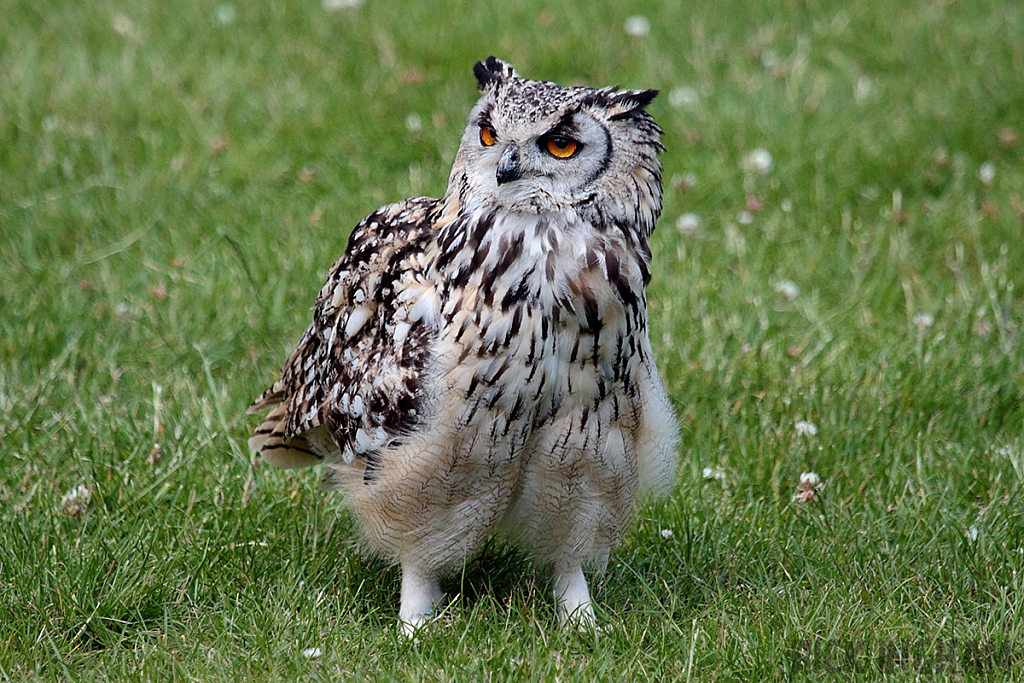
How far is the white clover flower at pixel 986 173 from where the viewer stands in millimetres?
5930

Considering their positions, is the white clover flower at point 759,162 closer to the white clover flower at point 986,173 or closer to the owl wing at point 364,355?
the white clover flower at point 986,173

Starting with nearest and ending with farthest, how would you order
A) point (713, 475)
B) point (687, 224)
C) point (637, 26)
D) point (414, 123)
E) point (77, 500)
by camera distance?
1. point (77, 500)
2. point (713, 475)
3. point (687, 224)
4. point (414, 123)
5. point (637, 26)

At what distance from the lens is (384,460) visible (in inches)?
132

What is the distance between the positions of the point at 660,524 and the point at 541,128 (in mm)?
1465

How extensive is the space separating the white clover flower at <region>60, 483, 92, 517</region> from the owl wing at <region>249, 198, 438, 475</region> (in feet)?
1.68

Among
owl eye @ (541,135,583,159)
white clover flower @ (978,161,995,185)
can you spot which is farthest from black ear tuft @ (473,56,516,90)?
white clover flower @ (978,161,995,185)

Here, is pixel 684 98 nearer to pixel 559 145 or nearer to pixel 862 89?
pixel 862 89

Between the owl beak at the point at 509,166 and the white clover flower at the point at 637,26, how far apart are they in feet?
14.1

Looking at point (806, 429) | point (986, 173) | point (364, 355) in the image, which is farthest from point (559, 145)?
point (986, 173)

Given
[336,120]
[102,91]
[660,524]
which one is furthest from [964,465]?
[102,91]

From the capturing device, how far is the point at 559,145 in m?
3.01

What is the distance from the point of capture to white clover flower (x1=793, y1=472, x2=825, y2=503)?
155 inches

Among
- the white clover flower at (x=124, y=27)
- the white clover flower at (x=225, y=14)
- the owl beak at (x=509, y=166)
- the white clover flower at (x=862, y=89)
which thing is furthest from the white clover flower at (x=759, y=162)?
the white clover flower at (x=124, y=27)

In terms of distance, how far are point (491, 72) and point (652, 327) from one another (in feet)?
6.10
